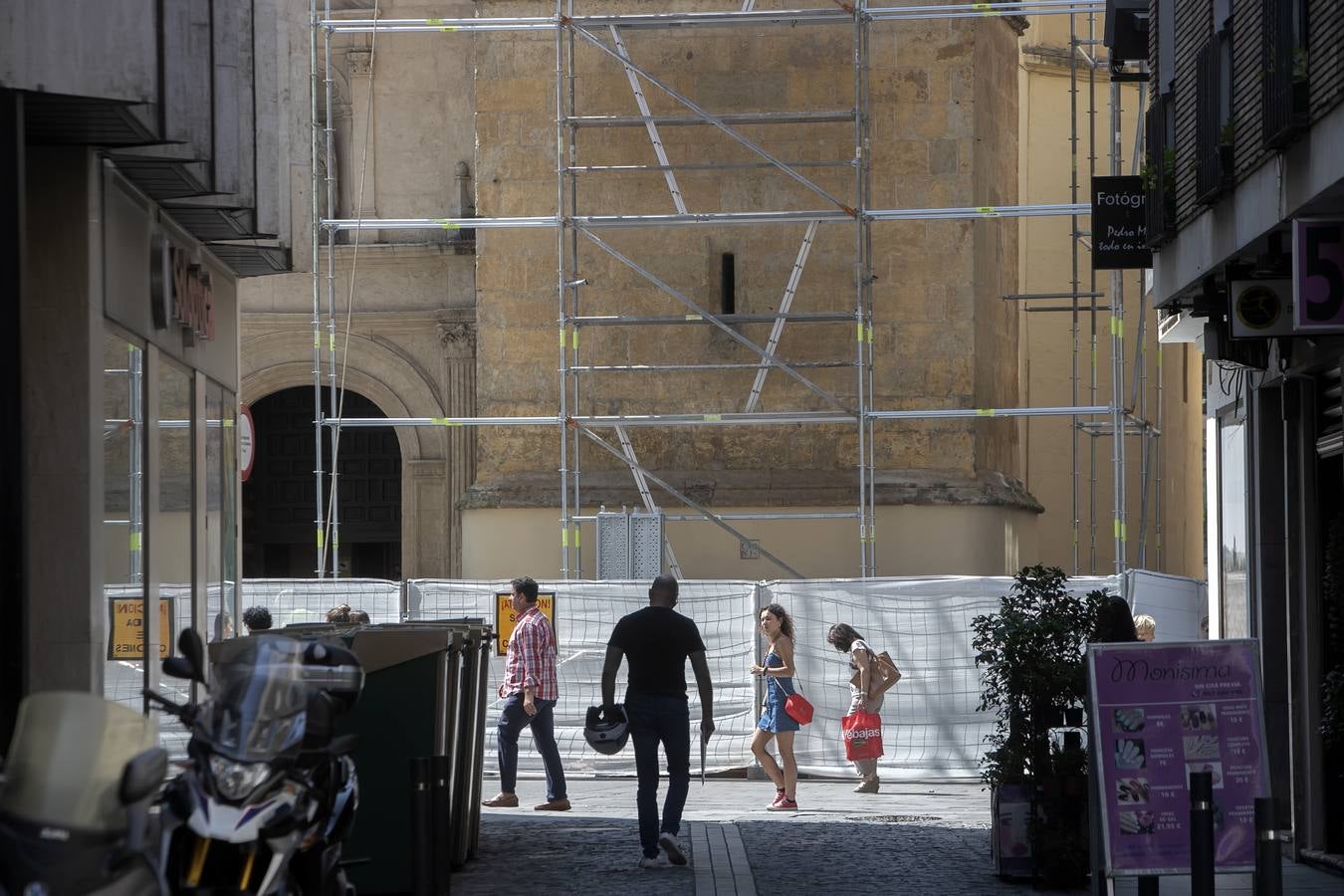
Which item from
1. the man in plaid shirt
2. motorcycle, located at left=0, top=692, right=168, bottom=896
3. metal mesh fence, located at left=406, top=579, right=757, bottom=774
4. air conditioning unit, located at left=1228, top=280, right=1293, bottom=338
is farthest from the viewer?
metal mesh fence, located at left=406, top=579, right=757, bottom=774

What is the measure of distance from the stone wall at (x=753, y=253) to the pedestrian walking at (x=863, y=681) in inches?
255

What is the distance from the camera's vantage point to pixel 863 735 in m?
17.7

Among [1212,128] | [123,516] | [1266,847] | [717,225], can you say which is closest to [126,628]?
[123,516]

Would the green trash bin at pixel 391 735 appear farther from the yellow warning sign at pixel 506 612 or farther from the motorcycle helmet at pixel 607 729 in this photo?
the yellow warning sign at pixel 506 612

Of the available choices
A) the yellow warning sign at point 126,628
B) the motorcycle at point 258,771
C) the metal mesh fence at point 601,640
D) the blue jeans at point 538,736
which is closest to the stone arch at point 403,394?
the metal mesh fence at point 601,640

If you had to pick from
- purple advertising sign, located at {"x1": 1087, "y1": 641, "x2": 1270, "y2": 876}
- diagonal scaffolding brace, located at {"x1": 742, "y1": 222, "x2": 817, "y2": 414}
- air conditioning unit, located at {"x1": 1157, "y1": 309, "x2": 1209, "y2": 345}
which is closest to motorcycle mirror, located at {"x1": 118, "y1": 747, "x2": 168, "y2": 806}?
purple advertising sign, located at {"x1": 1087, "y1": 641, "x2": 1270, "y2": 876}

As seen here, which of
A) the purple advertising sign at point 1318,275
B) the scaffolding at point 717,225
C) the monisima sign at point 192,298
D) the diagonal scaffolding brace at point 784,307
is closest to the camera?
the purple advertising sign at point 1318,275

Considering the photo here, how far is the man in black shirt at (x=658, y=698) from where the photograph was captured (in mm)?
12766

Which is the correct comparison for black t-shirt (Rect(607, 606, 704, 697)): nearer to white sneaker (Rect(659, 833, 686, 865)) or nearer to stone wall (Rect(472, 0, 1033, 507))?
white sneaker (Rect(659, 833, 686, 865))

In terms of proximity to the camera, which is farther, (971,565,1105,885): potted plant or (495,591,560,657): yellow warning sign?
(495,591,560,657): yellow warning sign

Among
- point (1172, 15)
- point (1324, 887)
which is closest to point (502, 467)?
point (1172, 15)

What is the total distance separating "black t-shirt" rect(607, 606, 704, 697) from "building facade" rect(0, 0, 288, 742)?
2.66 m

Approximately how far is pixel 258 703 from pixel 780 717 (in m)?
9.81

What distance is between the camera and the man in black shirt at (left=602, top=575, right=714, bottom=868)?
12766 millimetres
